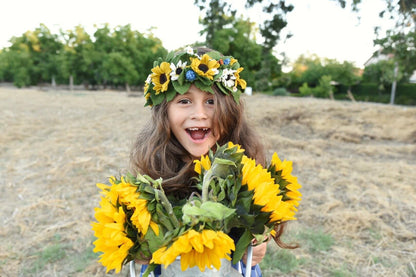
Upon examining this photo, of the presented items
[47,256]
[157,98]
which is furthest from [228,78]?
[47,256]

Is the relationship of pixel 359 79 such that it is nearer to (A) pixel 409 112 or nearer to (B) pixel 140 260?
(A) pixel 409 112

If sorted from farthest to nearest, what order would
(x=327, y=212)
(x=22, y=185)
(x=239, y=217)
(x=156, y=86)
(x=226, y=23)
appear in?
1. (x=226, y=23)
2. (x=22, y=185)
3. (x=327, y=212)
4. (x=156, y=86)
5. (x=239, y=217)

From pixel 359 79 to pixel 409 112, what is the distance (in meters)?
29.0

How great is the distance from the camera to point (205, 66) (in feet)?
5.20

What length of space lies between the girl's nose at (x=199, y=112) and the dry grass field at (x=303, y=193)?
1.91 ft

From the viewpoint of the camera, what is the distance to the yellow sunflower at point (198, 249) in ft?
2.78

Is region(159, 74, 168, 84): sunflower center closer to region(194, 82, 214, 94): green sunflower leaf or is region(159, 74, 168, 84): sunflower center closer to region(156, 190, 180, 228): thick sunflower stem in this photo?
region(194, 82, 214, 94): green sunflower leaf

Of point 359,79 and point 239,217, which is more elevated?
point 359,79

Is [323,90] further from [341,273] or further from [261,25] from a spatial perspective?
[341,273]

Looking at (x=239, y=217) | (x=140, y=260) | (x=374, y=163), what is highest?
(x=239, y=217)

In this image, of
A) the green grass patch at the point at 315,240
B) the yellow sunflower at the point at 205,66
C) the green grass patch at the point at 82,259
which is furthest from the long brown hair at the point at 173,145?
the green grass patch at the point at 315,240

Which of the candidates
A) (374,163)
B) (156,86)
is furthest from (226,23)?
(156,86)

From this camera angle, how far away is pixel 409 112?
33.2ft

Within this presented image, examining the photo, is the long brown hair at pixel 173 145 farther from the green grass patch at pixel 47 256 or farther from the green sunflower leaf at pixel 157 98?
the green grass patch at pixel 47 256
